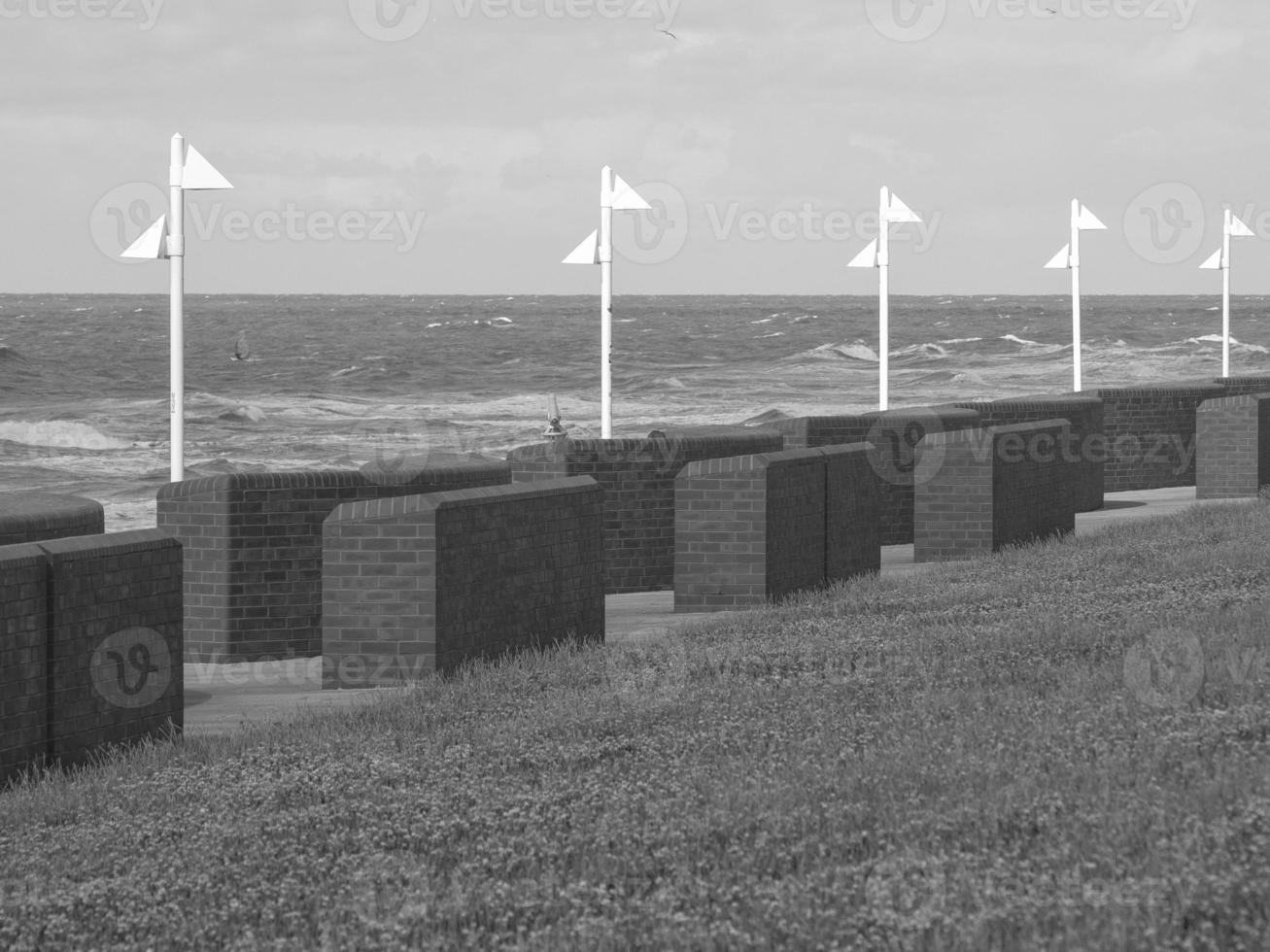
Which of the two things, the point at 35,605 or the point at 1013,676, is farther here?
the point at 1013,676

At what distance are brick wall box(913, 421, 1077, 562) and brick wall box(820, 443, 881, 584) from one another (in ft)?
4.01

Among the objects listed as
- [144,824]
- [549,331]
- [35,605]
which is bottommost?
[144,824]

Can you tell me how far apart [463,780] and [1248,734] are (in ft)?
10.1

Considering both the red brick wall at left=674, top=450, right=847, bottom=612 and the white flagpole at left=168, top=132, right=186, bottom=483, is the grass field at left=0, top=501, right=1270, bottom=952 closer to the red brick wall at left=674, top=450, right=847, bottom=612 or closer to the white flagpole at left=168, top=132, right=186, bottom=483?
the red brick wall at left=674, top=450, right=847, bottom=612

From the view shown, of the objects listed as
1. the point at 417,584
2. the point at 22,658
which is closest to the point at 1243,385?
the point at 417,584

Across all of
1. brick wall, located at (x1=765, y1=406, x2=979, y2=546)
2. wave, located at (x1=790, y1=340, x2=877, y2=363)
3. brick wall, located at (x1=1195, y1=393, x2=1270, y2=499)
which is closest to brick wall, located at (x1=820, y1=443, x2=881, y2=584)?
brick wall, located at (x1=765, y1=406, x2=979, y2=546)

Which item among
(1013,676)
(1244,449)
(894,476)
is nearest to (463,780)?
(1013,676)

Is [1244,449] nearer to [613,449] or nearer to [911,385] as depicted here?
[613,449]

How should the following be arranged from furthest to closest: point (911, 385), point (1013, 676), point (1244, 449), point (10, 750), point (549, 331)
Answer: point (549, 331)
point (911, 385)
point (1244, 449)
point (1013, 676)
point (10, 750)

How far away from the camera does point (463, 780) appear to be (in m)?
7.37
